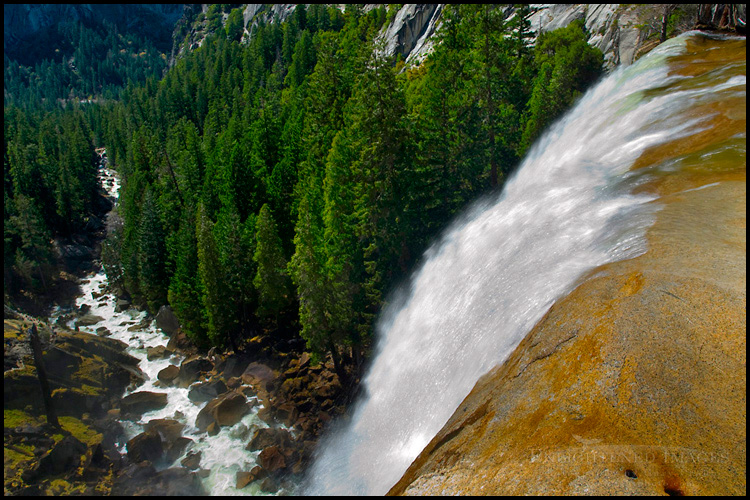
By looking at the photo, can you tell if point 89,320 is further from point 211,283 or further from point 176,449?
point 176,449

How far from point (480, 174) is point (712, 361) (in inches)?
1026

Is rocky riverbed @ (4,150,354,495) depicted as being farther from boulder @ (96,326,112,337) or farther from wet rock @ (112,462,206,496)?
boulder @ (96,326,112,337)

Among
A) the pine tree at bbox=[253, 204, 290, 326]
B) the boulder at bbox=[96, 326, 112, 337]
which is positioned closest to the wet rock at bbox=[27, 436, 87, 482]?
the pine tree at bbox=[253, 204, 290, 326]

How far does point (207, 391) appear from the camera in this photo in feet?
116

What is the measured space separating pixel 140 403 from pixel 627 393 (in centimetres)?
3536

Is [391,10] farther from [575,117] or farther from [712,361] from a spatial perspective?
[712,361]

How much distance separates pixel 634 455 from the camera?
7.59 m

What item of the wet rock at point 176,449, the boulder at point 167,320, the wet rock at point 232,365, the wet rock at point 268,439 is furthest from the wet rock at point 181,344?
the wet rock at point 268,439

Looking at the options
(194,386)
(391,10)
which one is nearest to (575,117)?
(194,386)

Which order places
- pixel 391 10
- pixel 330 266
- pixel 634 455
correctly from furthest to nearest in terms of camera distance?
1. pixel 391 10
2. pixel 330 266
3. pixel 634 455

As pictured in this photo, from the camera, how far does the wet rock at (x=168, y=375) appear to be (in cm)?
3791

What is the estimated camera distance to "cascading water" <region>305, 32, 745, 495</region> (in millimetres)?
13930

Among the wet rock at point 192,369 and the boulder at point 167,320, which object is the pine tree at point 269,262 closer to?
the wet rock at point 192,369

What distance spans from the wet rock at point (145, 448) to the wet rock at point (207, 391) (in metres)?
5.29
